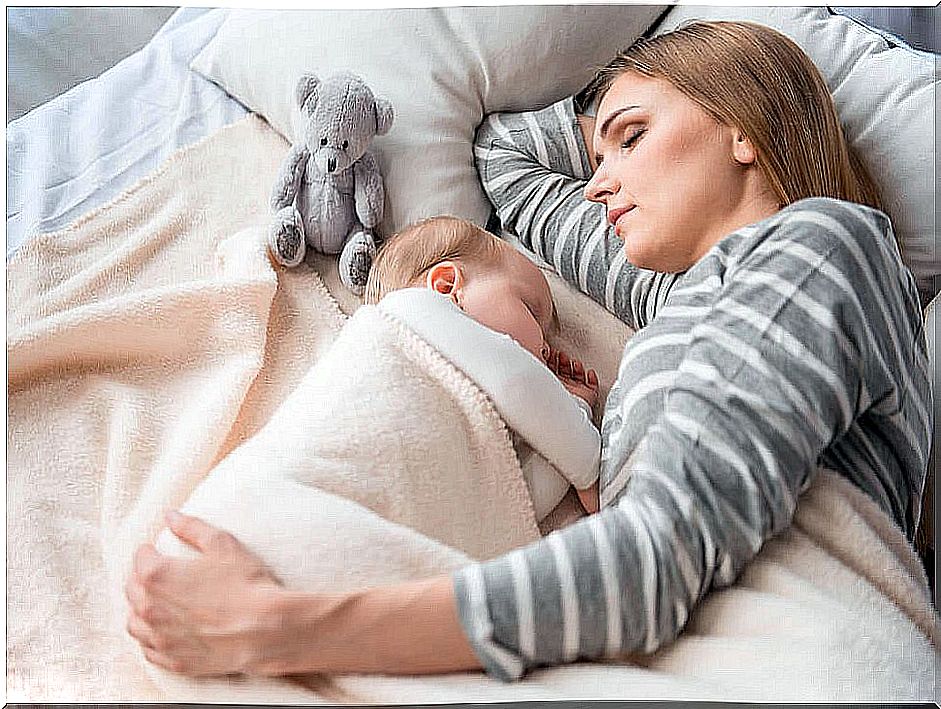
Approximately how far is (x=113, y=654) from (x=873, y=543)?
2.01ft

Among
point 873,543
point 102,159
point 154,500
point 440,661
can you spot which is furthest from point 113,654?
point 873,543

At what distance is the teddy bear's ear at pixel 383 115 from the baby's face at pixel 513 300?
176mm

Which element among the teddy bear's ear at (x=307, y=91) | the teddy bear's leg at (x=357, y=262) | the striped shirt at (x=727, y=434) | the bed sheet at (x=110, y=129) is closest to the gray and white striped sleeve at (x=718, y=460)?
the striped shirt at (x=727, y=434)

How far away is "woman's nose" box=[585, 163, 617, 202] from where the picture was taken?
108cm

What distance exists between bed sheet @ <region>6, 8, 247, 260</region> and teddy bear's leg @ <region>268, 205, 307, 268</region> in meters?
0.16

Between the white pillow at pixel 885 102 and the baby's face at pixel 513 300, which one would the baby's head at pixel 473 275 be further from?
the white pillow at pixel 885 102

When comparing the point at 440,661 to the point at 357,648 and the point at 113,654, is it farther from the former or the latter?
the point at 113,654

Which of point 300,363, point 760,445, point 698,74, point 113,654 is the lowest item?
point 113,654

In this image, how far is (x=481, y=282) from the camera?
1047 mm

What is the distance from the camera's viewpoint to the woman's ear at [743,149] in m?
1.00

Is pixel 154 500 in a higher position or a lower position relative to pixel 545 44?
lower

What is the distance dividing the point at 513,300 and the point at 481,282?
3 cm

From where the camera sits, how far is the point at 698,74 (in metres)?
1.03

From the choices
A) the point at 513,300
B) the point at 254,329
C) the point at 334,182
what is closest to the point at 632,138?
the point at 513,300
